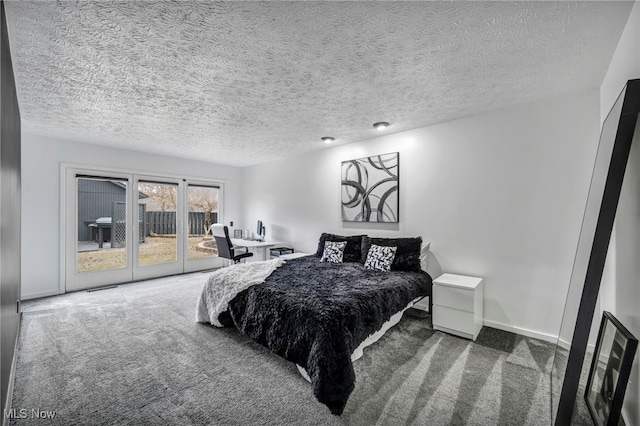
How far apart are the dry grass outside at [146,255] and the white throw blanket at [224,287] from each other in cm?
284

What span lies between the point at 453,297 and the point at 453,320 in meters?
0.24

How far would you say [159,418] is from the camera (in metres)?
1.74

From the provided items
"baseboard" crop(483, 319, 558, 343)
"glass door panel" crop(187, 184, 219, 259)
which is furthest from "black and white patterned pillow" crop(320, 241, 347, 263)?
"glass door panel" crop(187, 184, 219, 259)

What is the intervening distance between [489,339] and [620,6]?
2.78m

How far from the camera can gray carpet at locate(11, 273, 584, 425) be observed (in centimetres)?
177

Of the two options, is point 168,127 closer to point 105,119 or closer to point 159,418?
point 105,119

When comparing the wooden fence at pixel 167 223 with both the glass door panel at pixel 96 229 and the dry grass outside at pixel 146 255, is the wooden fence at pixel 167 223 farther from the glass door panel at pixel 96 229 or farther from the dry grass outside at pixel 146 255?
the glass door panel at pixel 96 229

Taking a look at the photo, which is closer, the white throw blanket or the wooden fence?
the white throw blanket

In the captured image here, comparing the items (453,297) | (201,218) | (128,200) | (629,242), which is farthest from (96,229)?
(629,242)

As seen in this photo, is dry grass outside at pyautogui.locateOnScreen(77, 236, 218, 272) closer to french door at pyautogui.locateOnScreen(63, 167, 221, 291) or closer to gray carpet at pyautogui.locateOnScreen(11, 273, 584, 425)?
french door at pyautogui.locateOnScreen(63, 167, 221, 291)

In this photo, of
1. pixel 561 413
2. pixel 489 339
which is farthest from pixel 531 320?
pixel 561 413

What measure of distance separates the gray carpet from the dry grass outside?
59.2 inches

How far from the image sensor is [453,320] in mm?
2879

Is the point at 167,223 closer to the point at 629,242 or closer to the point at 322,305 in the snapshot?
the point at 322,305
